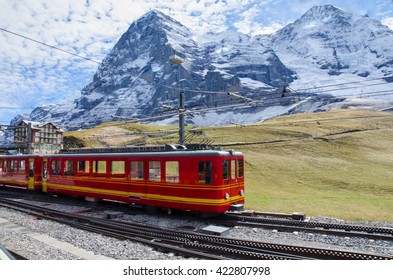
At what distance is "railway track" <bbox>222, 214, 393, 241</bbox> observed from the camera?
41.1 ft

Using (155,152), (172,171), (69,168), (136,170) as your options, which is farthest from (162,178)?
(69,168)

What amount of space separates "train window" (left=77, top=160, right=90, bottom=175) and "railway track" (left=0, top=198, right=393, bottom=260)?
5.40 m

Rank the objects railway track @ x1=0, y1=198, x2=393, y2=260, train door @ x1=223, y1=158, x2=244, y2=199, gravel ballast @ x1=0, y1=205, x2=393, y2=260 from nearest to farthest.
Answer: railway track @ x1=0, y1=198, x2=393, y2=260 < gravel ballast @ x1=0, y1=205, x2=393, y2=260 < train door @ x1=223, y1=158, x2=244, y2=199

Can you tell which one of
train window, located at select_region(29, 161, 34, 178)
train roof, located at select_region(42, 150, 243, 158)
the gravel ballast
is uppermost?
train roof, located at select_region(42, 150, 243, 158)

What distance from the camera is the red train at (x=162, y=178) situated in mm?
15312

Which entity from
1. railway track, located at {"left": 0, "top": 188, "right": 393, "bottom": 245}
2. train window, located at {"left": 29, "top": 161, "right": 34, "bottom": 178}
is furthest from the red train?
train window, located at {"left": 29, "top": 161, "right": 34, "bottom": 178}

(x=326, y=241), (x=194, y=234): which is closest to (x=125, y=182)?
(x=194, y=234)

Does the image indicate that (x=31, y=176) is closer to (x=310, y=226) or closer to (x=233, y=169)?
(x=233, y=169)

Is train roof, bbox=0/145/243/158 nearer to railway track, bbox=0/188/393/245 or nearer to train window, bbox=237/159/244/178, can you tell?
train window, bbox=237/159/244/178

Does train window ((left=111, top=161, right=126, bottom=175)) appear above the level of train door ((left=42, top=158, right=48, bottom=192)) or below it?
above

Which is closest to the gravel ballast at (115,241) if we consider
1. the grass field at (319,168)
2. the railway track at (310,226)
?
the railway track at (310,226)

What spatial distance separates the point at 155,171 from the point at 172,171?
116 centimetres

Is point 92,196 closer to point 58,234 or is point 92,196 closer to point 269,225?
point 58,234
